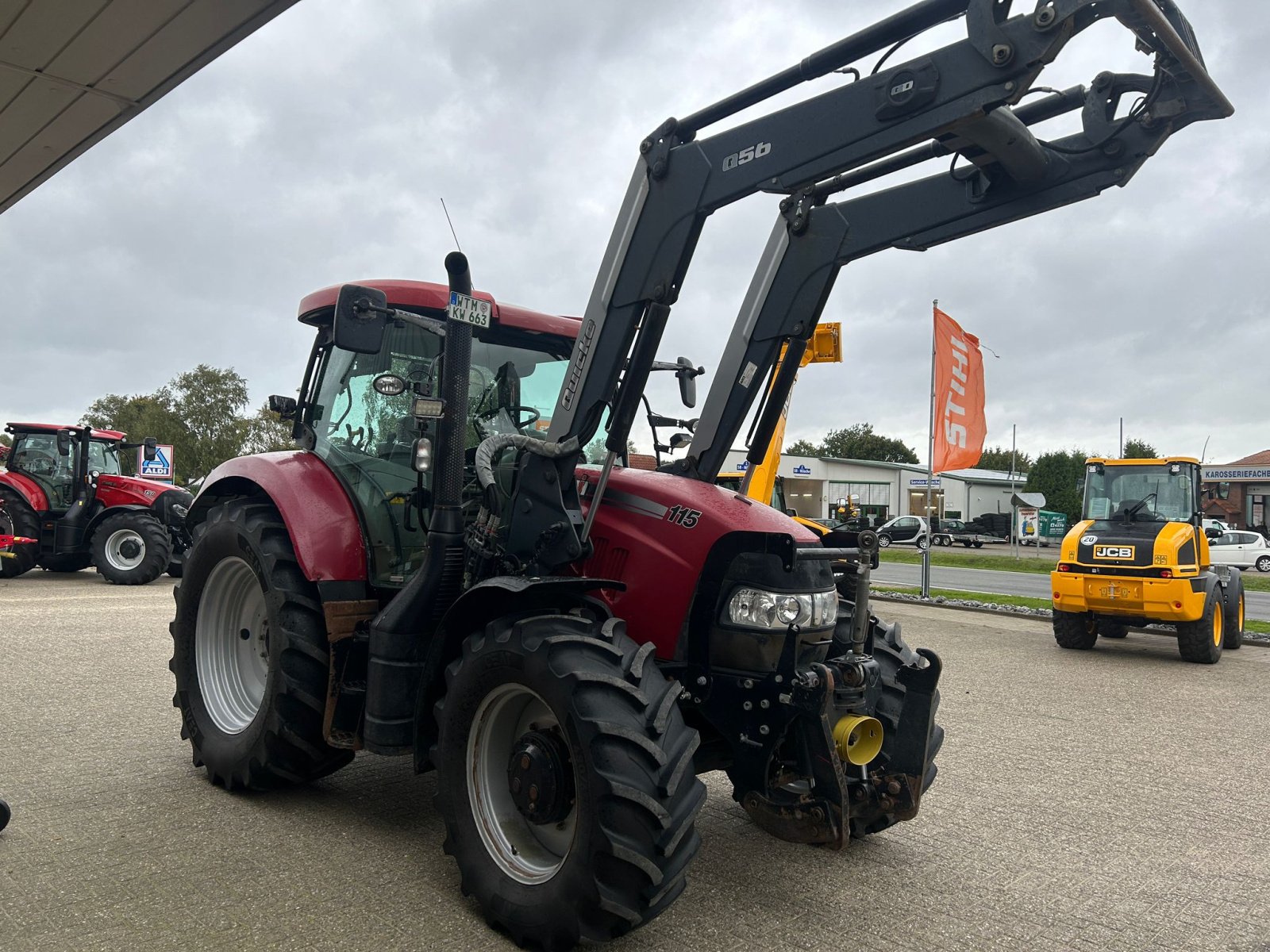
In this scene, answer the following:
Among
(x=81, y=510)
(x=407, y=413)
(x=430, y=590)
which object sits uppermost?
(x=407, y=413)

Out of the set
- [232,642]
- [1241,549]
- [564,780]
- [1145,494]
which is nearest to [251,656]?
[232,642]

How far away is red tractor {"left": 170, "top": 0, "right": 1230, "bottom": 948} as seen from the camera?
3027 millimetres

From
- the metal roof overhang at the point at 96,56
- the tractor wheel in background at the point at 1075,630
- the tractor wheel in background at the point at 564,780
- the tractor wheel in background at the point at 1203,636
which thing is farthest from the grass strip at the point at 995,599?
the metal roof overhang at the point at 96,56

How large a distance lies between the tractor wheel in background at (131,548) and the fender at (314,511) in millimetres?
10820

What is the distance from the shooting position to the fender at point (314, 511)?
13.9 ft

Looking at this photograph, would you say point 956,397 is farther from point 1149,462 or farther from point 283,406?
point 283,406

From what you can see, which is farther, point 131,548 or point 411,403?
point 131,548

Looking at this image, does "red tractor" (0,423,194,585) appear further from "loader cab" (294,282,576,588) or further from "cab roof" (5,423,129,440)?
"loader cab" (294,282,576,588)

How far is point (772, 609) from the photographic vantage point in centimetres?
345

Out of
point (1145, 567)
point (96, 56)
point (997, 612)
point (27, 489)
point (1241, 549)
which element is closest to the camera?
point (96, 56)

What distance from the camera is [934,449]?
43.3 feet

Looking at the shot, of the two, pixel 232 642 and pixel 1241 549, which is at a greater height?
pixel 232 642

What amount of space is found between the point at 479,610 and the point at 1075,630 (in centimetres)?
885

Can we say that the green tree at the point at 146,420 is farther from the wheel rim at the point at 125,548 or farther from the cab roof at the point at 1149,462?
the cab roof at the point at 1149,462
